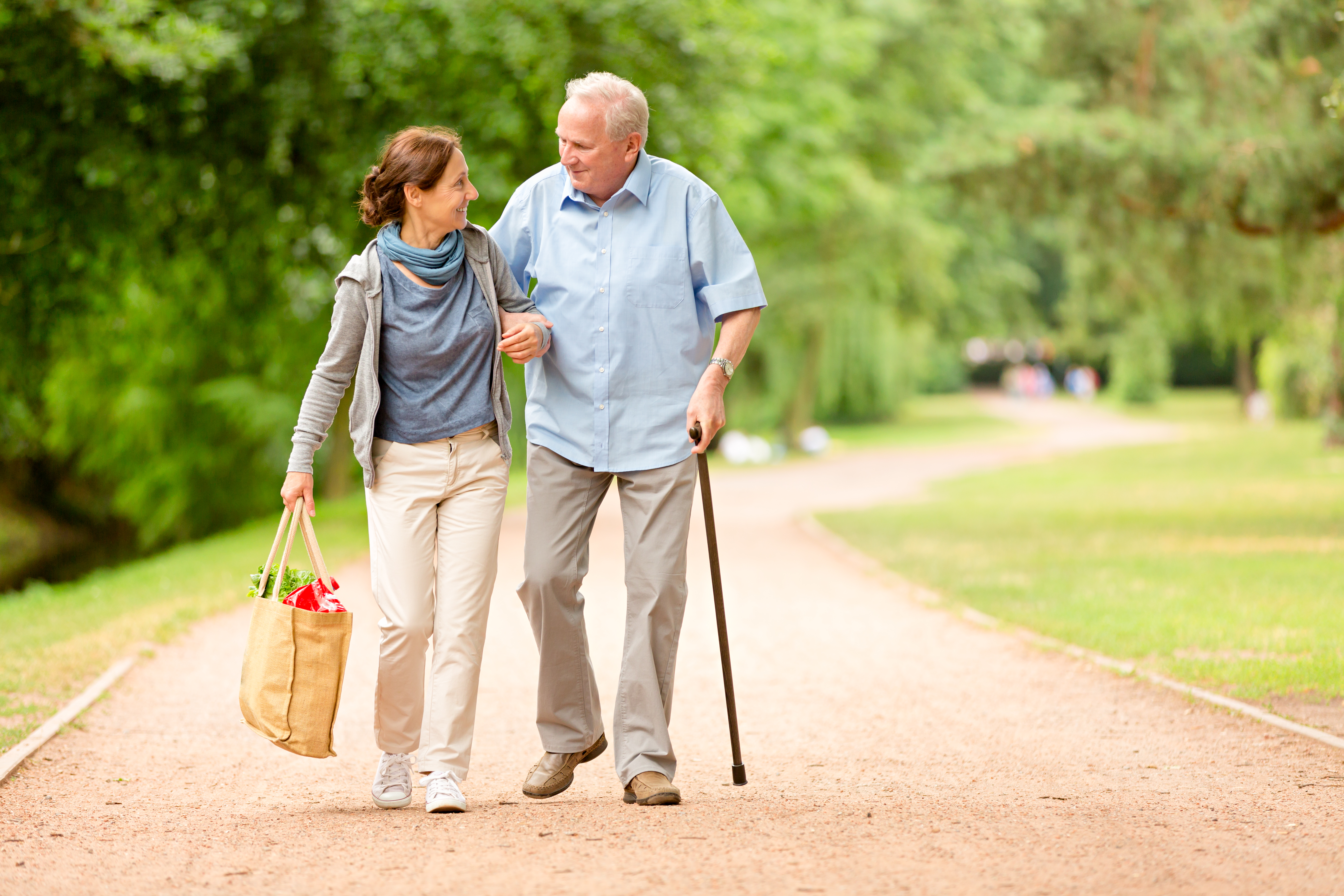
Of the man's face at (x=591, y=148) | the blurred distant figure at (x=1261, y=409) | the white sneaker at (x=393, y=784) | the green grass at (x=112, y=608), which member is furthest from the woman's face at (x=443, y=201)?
the blurred distant figure at (x=1261, y=409)

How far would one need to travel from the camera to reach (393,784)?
14.4ft

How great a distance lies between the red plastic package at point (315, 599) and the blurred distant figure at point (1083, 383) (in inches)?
2228

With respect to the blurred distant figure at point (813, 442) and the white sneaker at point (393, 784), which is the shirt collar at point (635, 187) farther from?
the blurred distant figure at point (813, 442)

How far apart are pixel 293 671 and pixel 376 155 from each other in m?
8.73

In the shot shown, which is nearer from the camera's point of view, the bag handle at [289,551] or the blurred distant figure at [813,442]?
the bag handle at [289,551]

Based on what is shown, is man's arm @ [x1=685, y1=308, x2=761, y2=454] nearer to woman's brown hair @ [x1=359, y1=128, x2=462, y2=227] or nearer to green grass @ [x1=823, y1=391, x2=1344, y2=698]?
woman's brown hair @ [x1=359, y1=128, x2=462, y2=227]

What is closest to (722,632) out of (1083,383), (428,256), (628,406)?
(628,406)

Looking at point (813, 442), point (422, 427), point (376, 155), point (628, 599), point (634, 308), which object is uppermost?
point (376, 155)

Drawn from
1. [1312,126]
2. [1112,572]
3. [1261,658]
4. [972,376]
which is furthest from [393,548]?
[972,376]

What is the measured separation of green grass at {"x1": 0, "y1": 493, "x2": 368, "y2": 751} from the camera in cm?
666

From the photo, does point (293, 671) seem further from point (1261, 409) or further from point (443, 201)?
point (1261, 409)

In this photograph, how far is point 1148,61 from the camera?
1418 cm

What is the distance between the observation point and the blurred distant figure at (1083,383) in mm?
59625

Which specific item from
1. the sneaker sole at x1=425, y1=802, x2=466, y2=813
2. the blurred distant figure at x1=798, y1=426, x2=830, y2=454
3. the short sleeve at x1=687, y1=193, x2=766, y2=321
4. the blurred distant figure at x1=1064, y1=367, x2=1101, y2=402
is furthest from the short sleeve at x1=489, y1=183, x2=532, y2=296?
the blurred distant figure at x1=1064, y1=367, x2=1101, y2=402
